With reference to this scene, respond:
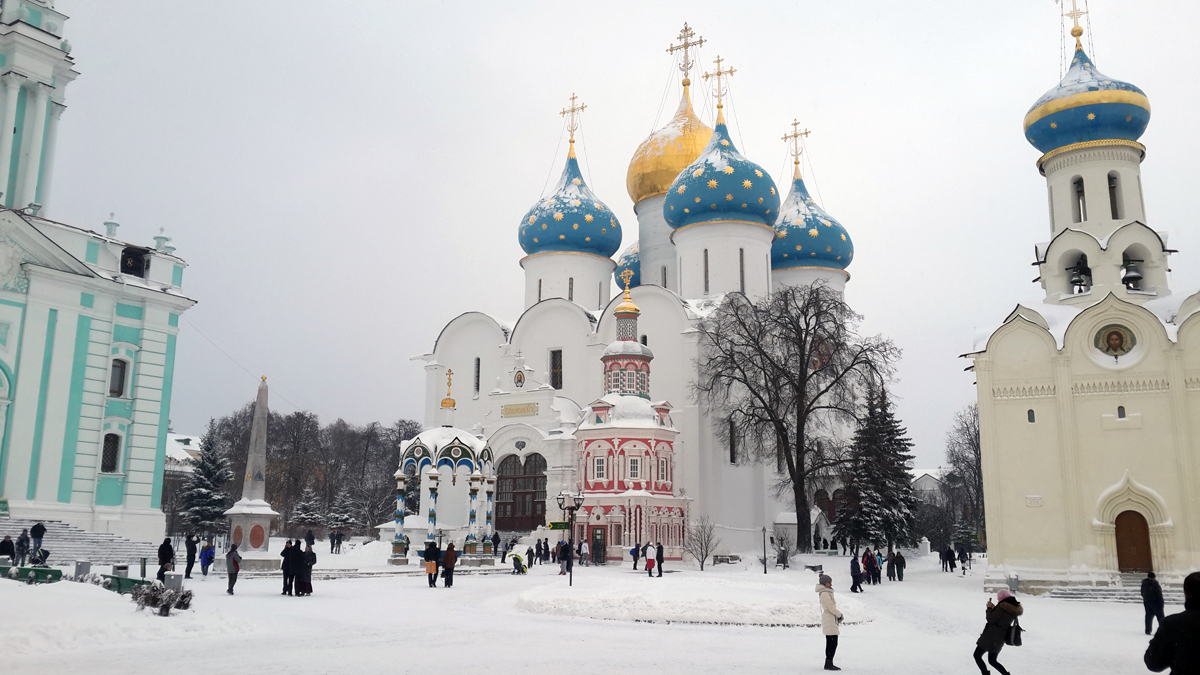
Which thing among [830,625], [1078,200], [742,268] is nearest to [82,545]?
[830,625]

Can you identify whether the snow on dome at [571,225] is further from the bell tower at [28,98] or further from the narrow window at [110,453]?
the narrow window at [110,453]

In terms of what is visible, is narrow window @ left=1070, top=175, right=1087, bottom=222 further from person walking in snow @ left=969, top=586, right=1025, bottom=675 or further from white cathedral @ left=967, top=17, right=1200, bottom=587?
person walking in snow @ left=969, top=586, right=1025, bottom=675

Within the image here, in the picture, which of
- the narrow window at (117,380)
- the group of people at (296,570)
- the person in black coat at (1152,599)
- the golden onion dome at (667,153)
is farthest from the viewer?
the golden onion dome at (667,153)

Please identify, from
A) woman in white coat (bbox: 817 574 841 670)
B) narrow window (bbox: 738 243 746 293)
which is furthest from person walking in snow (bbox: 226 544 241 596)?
narrow window (bbox: 738 243 746 293)

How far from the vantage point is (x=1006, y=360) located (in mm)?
21094

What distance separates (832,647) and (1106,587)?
1333 centimetres

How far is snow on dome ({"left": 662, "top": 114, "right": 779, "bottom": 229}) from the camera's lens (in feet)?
106

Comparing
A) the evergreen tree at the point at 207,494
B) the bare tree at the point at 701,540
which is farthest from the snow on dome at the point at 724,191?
the evergreen tree at the point at 207,494

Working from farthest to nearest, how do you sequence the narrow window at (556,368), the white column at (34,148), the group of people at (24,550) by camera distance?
1. the narrow window at (556,368)
2. the white column at (34,148)
3. the group of people at (24,550)

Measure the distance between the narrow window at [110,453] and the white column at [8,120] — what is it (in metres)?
6.62

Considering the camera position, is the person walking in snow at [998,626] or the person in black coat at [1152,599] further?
→ the person in black coat at [1152,599]

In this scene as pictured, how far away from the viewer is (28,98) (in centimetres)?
2456

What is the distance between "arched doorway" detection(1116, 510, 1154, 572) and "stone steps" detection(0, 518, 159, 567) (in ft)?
66.3

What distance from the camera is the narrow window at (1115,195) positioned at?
2272 cm
